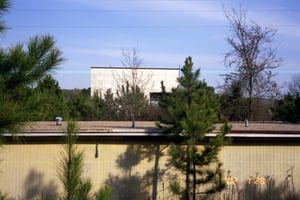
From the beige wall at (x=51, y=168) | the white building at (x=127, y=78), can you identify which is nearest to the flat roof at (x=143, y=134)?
the beige wall at (x=51, y=168)

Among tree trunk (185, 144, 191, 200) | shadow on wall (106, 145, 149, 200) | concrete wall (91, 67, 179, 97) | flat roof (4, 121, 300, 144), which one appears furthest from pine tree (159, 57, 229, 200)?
concrete wall (91, 67, 179, 97)

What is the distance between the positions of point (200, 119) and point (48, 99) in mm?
6097

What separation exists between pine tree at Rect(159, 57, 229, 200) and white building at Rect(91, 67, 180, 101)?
21301 millimetres

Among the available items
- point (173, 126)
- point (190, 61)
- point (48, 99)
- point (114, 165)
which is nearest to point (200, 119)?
point (173, 126)

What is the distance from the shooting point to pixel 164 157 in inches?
460

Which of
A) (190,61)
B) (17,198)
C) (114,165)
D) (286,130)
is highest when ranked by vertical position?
(190,61)

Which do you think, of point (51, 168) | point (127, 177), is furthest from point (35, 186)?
point (127, 177)

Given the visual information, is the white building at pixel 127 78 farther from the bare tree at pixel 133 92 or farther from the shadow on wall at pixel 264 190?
the shadow on wall at pixel 264 190

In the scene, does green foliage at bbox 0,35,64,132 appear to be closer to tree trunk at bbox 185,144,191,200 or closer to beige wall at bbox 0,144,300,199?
tree trunk at bbox 185,144,191,200

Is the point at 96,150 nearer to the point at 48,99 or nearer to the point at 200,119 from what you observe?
the point at 200,119

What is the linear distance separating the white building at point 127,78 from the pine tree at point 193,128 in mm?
21301

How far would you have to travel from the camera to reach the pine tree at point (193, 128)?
1030 cm

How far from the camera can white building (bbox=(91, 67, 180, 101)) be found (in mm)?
33500

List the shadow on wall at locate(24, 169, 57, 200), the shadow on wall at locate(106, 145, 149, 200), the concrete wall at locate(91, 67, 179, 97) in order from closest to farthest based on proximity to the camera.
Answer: the shadow on wall at locate(24, 169, 57, 200) < the shadow on wall at locate(106, 145, 149, 200) < the concrete wall at locate(91, 67, 179, 97)
